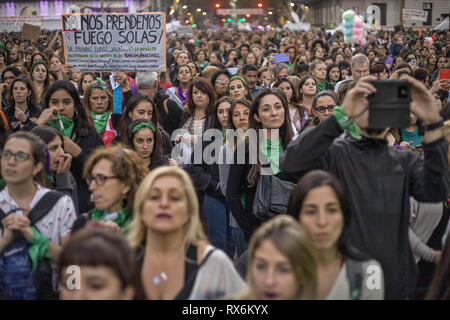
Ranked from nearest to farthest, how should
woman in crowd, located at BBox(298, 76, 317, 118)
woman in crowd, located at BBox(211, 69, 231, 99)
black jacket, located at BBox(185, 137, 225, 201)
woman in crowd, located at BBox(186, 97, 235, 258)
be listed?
1. woman in crowd, located at BBox(186, 97, 235, 258)
2. black jacket, located at BBox(185, 137, 225, 201)
3. woman in crowd, located at BBox(298, 76, 317, 118)
4. woman in crowd, located at BBox(211, 69, 231, 99)

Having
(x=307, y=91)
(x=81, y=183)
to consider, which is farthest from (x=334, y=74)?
(x=81, y=183)

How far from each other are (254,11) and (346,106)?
75.5m

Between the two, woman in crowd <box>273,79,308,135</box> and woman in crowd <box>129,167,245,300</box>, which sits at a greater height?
woman in crowd <box>273,79,308,135</box>

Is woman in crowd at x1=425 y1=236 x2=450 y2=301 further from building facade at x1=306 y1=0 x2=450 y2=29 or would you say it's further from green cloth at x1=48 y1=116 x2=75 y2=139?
building facade at x1=306 y1=0 x2=450 y2=29

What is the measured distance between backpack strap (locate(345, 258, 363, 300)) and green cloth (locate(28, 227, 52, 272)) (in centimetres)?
167

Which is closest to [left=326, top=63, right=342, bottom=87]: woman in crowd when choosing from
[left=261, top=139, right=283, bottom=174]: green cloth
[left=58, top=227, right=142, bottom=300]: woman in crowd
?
[left=261, top=139, right=283, bottom=174]: green cloth

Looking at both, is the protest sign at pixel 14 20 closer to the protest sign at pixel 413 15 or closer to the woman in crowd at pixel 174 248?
the protest sign at pixel 413 15

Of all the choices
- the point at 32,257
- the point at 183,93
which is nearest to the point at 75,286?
the point at 32,257

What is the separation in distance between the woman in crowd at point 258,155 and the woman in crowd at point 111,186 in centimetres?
104

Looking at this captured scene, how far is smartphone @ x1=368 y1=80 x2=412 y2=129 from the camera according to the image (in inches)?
123

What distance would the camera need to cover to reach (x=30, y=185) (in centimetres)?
364

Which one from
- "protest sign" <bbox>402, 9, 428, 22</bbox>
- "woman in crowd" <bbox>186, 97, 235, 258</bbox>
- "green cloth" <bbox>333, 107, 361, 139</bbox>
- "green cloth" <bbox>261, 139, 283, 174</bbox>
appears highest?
"protest sign" <bbox>402, 9, 428, 22</bbox>

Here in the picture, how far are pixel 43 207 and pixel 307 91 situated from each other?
503 centimetres

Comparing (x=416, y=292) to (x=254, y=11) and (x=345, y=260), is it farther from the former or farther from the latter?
(x=254, y=11)
